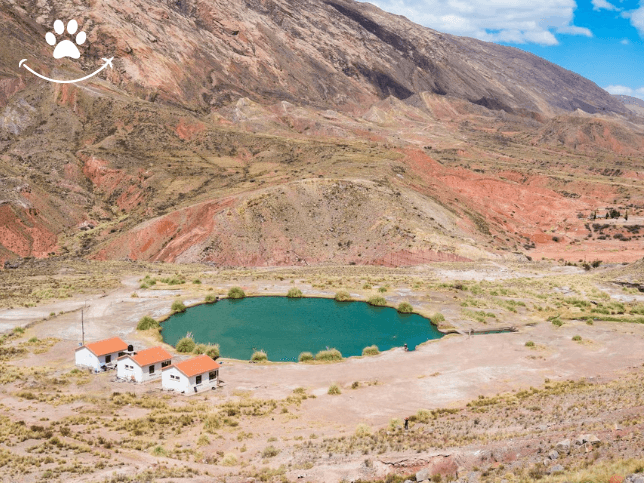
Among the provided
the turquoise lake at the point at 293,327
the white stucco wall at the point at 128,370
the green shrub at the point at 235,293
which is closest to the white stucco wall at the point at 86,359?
the white stucco wall at the point at 128,370

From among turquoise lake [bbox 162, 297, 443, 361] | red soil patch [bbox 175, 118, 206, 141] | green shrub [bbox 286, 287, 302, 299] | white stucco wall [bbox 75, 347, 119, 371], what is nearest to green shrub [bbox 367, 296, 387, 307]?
turquoise lake [bbox 162, 297, 443, 361]

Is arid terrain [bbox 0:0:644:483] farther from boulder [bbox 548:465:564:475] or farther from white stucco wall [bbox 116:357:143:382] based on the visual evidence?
white stucco wall [bbox 116:357:143:382]

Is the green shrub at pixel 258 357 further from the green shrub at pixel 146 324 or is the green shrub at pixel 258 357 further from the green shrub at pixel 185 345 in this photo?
the green shrub at pixel 146 324

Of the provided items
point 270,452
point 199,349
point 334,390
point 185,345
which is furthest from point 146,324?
point 270,452

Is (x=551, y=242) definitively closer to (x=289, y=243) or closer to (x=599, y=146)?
(x=289, y=243)

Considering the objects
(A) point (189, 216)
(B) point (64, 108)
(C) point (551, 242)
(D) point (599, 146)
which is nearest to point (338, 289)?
(A) point (189, 216)

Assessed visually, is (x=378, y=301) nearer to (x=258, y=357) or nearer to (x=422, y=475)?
(x=258, y=357)
